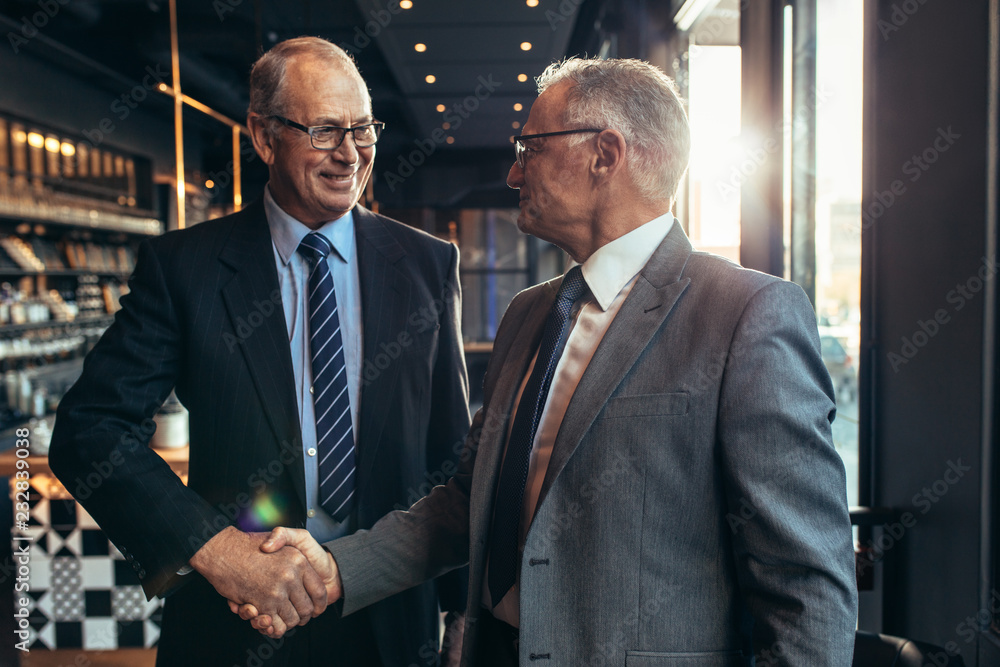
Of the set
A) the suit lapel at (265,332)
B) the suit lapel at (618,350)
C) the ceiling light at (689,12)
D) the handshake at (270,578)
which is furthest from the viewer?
the ceiling light at (689,12)

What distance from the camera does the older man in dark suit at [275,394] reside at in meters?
1.30

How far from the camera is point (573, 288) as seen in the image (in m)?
1.20

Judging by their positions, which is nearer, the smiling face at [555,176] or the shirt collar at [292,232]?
the smiling face at [555,176]

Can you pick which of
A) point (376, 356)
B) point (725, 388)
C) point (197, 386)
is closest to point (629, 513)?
point (725, 388)

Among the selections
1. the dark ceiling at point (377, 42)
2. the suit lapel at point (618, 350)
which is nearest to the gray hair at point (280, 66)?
the suit lapel at point (618, 350)

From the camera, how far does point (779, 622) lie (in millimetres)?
894

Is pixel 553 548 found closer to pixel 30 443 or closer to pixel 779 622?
pixel 779 622

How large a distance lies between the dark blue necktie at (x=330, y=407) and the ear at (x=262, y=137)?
344mm

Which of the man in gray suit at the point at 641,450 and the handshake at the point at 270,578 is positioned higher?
the man in gray suit at the point at 641,450

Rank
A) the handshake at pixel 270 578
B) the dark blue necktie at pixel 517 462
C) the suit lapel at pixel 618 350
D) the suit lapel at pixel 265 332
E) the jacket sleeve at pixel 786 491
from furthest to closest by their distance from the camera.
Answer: the suit lapel at pixel 265 332 → the handshake at pixel 270 578 → the dark blue necktie at pixel 517 462 → the suit lapel at pixel 618 350 → the jacket sleeve at pixel 786 491

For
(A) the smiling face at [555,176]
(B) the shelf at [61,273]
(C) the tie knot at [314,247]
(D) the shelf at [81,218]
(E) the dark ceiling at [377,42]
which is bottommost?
(C) the tie knot at [314,247]

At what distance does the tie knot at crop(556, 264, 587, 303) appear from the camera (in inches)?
47.1

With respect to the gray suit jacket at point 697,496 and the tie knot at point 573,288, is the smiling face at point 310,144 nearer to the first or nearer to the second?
the tie knot at point 573,288

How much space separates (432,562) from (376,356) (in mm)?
472
